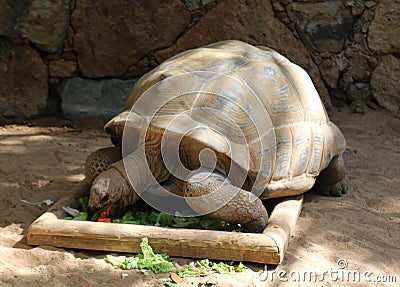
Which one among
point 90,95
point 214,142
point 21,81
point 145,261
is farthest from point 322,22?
point 145,261

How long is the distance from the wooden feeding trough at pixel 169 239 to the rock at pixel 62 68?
282cm

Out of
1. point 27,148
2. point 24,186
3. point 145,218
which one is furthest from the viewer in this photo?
point 27,148

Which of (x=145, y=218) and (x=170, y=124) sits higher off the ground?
(x=170, y=124)

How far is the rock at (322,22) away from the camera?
5.57 metres

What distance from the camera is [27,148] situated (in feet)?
14.6

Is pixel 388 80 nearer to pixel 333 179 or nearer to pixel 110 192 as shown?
pixel 333 179

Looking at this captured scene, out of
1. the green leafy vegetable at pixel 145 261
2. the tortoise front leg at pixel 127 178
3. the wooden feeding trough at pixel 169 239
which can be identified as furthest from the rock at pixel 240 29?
the green leafy vegetable at pixel 145 261

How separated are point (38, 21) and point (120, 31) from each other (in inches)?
28.7

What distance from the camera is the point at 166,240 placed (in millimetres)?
2711

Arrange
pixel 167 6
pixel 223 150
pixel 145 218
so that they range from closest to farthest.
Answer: pixel 223 150, pixel 145 218, pixel 167 6

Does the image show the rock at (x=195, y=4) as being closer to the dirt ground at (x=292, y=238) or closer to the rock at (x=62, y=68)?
the rock at (x=62, y=68)

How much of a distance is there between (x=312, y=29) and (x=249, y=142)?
112 inches

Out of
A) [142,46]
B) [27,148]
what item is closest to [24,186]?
[27,148]

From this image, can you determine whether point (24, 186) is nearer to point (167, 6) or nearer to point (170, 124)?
point (170, 124)
